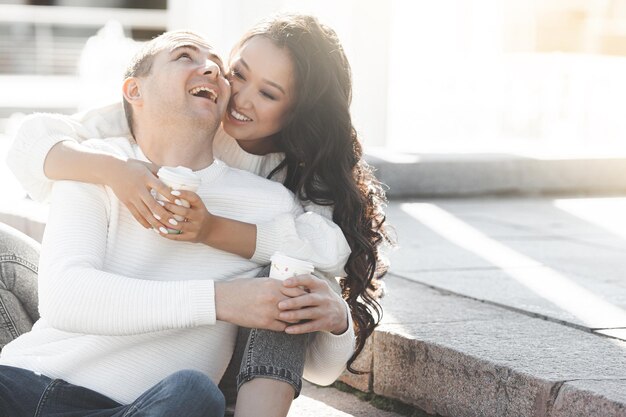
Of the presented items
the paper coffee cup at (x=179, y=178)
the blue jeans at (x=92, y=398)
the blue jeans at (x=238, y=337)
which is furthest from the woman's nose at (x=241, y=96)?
the blue jeans at (x=92, y=398)

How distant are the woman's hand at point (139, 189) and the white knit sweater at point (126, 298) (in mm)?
Answer: 106

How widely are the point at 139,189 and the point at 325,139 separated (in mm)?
808

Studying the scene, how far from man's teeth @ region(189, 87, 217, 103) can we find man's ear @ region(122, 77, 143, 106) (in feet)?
0.55

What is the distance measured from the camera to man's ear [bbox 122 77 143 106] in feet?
9.42

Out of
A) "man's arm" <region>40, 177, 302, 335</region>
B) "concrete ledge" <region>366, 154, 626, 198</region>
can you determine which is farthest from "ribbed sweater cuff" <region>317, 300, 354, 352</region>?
"concrete ledge" <region>366, 154, 626, 198</region>

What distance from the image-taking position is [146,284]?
2.55 metres

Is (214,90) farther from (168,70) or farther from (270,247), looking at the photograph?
(270,247)

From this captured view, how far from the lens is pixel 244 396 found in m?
2.63

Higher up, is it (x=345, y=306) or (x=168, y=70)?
(x=168, y=70)

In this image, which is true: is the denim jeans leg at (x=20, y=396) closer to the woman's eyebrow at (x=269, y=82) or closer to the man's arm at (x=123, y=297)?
the man's arm at (x=123, y=297)

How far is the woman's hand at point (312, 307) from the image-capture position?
8.38 ft

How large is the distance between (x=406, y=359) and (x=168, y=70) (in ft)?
3.86

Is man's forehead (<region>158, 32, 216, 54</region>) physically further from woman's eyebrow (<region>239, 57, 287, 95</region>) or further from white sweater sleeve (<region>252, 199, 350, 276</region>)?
white sweater sleeve (<region>252, 199, 350, 276</region>)

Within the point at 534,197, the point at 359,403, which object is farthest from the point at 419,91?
the point at 359,403
